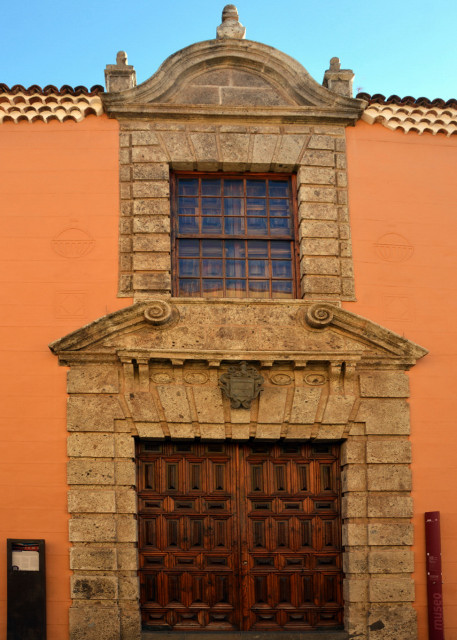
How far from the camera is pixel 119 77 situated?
9547mm

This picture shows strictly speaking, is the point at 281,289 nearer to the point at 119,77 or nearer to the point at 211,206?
the point at 211,206

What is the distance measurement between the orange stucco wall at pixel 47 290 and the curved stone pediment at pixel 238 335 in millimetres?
286

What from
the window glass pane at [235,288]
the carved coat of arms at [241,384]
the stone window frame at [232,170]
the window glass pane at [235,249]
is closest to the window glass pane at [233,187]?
the stone window frame at [232,170]

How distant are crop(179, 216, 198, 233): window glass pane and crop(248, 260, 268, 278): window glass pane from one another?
74 centimetres

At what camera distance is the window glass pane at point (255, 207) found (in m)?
9.52

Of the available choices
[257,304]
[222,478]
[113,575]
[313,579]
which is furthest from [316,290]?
[113,575]

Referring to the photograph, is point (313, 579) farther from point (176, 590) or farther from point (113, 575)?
point (113, 575)

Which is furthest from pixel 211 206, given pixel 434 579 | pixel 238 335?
pixel 434 579

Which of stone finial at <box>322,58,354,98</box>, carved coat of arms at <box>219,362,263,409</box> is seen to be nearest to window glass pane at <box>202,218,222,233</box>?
carved coat of arms at <box>219,362,263,409</box>

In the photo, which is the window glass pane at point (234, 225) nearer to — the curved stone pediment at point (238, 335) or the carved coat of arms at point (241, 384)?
the curved stone pediment at point (238, 335)

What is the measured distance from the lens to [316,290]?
358 inches

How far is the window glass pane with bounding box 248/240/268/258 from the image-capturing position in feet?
30.8

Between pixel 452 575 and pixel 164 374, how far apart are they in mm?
3652

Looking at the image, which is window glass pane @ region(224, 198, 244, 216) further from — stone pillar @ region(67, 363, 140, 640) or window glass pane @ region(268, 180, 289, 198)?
stone pillar @ region(67, 363, 140, 640)
